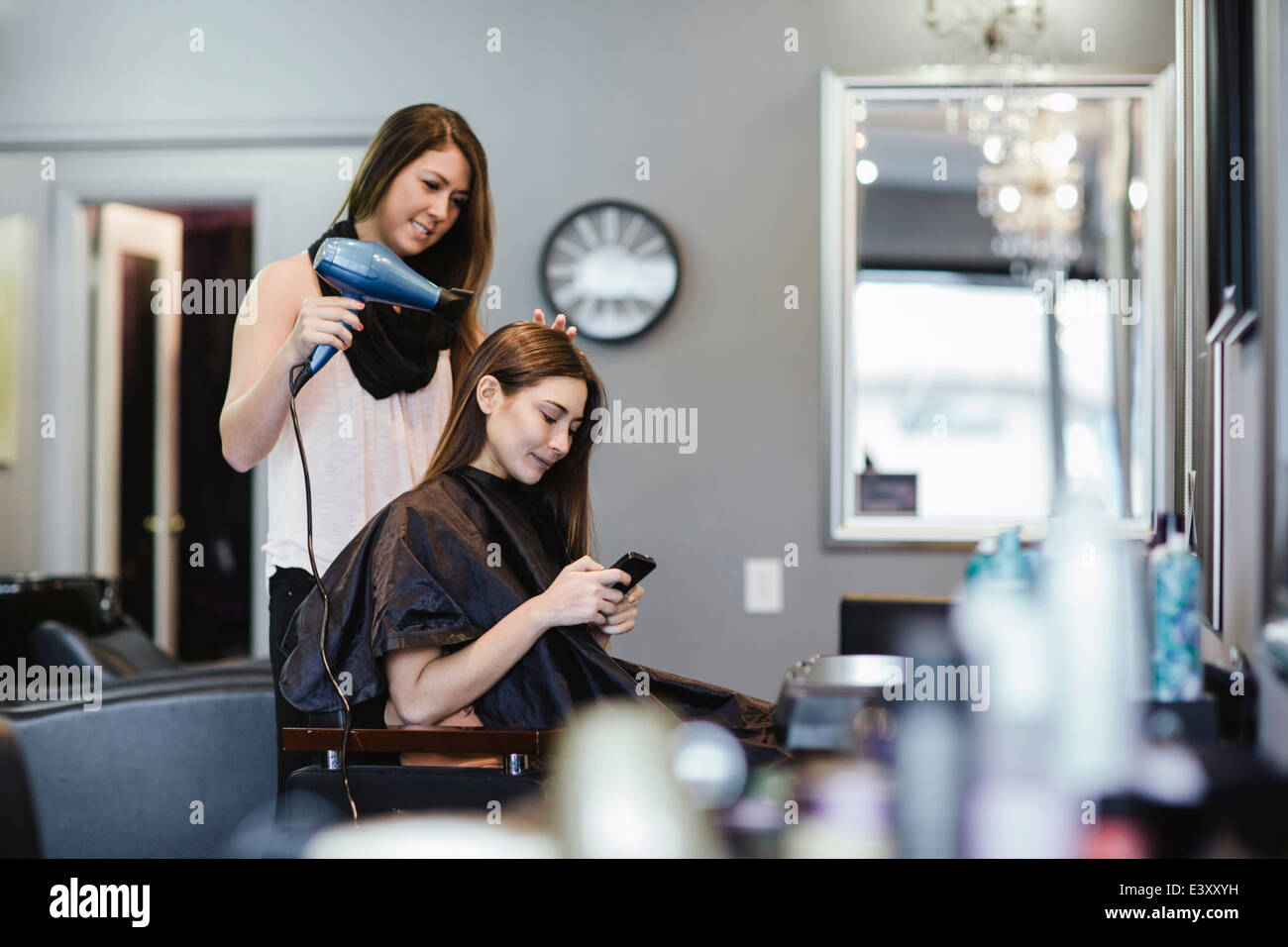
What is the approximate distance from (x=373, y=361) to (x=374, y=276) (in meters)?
0.32

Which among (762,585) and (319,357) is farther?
(762,585)

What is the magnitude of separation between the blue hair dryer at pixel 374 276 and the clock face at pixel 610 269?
1.11 meters

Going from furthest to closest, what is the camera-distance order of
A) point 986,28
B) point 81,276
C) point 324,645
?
point 81,276
point 986,28
point 324,645

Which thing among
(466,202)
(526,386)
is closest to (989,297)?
(466,202)

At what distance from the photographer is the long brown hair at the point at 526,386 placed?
1.53 meters

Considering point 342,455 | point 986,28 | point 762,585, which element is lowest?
point 762,585
